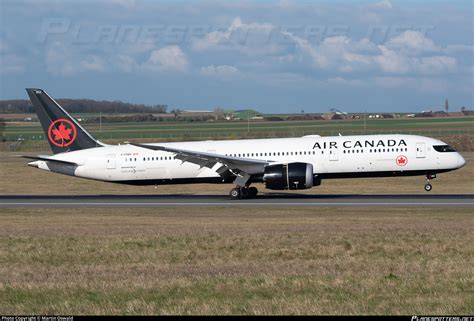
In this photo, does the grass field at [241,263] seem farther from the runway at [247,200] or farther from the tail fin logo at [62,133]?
the tail fin logo at [62,133]

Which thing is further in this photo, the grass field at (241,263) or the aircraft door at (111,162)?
the aircraft door at (111,162)

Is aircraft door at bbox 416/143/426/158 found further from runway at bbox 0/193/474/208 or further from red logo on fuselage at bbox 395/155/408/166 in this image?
runway at bbox 0/193/474/208

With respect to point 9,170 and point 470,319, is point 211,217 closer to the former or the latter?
point 470,319

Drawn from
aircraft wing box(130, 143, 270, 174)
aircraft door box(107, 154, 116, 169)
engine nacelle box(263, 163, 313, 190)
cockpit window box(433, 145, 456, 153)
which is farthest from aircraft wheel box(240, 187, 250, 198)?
cockpit window box(433, 145, 456, 153)

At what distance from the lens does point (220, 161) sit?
4884 centimetres

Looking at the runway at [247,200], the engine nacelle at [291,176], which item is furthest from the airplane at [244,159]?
the runway at [247,200]

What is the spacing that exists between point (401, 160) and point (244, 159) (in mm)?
8685

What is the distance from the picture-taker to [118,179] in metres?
51.4

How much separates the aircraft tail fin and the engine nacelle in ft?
41.2

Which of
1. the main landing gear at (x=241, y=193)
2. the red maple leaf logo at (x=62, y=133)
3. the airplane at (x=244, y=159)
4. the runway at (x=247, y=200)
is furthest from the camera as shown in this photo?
the red maple leaf logo at (x=62, y=133)

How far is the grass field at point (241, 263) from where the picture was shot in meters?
17.1

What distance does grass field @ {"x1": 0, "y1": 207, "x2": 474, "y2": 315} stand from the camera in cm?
1711

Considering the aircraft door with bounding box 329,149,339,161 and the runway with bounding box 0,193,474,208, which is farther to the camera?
the aircraft door with bounding box 329,149,339,161

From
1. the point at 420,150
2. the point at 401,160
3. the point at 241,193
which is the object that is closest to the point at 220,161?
the point at 241,193
